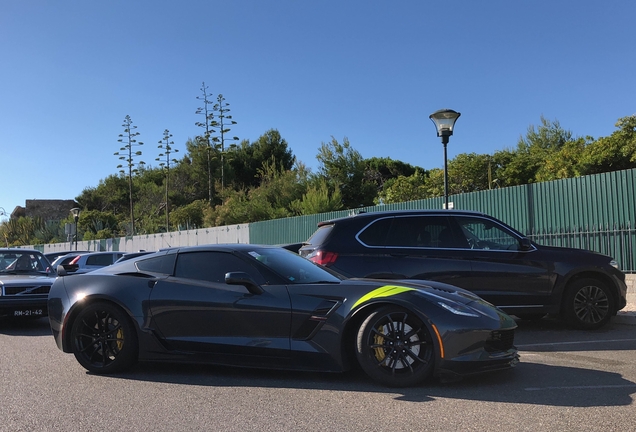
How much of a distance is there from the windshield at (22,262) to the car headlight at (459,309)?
9222 millimetres

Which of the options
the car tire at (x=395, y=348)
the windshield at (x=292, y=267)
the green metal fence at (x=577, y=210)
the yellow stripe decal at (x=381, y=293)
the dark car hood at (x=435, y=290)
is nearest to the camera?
Result: the car tire at (x=395, y=348)

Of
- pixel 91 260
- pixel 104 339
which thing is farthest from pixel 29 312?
pixel 91 260

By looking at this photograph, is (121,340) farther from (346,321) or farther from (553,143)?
(553,143)

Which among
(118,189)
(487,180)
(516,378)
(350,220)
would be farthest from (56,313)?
(118,189)

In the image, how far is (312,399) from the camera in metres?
5.16

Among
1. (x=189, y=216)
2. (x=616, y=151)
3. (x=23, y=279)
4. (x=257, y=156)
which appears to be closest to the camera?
(x=23, y=279)

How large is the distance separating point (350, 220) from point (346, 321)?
320 centimetres

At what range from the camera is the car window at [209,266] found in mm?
6266

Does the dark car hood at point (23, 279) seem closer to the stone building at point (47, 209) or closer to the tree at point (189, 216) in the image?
the tree at point (189, 216)

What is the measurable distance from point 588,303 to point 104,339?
21.2 ft

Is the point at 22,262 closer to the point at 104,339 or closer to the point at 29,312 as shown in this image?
the point at 29,312

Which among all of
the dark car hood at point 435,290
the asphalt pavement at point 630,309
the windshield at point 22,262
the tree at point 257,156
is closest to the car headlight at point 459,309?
the dark car hood at point 435,290

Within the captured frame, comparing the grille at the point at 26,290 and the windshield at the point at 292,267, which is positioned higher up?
the windshield at the point at 292,267

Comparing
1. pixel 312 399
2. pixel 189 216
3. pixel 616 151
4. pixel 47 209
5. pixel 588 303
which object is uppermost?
pixel 47 209
